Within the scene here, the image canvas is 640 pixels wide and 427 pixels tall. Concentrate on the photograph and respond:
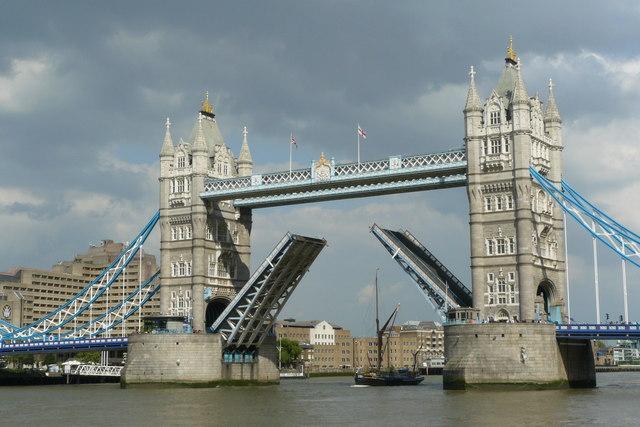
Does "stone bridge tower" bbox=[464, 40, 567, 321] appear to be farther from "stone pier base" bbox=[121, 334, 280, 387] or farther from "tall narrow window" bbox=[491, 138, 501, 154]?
"stone pier base" bbox=[121, 334, 280, 387]

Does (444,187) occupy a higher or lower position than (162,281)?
higher

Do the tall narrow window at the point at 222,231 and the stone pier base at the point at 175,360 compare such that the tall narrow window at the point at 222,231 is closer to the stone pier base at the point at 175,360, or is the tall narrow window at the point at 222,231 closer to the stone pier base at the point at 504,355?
the stone pier base at the point at 175,360

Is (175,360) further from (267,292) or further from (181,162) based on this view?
(181,162)

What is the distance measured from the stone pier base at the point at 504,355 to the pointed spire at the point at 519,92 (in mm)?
14946

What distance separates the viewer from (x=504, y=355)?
63938 mm

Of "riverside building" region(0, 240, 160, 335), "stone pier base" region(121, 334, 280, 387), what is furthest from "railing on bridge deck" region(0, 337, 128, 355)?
"riverside building" region(0, 240, 160, 335)

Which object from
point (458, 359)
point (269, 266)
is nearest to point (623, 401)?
point (458, 359)

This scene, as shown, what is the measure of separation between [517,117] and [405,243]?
1190cm

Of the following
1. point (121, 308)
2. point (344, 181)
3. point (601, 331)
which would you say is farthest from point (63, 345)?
point (601, 331)

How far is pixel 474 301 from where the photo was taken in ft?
225

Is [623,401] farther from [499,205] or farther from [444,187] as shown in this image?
[444,187]

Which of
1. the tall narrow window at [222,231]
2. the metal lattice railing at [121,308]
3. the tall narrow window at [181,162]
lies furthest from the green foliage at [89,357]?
the tall narrow window at [181,162]

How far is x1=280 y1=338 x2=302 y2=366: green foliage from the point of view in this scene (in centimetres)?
14762

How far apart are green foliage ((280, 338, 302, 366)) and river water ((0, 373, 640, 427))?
77.1 m
